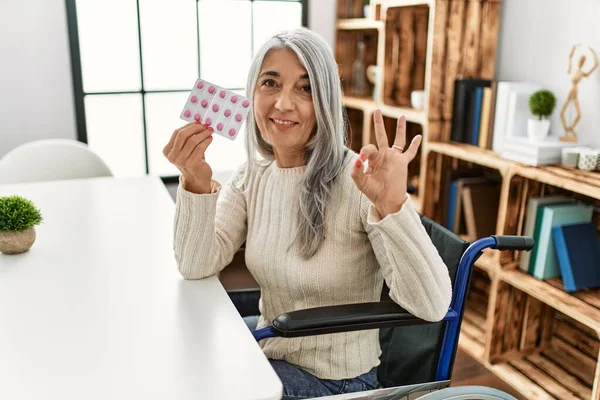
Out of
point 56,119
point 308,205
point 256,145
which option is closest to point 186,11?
point 56,119

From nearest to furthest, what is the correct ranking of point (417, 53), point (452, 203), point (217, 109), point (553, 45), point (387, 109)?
point (217, 109) → point (553, 45) → point (452, 203) → point (387, 109) → point (417, 53)

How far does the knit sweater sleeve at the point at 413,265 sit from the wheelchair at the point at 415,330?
0.03m

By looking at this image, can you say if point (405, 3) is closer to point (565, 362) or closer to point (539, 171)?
point (539, 171)

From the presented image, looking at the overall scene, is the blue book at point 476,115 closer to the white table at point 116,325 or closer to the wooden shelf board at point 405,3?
the wooden shelf board at point 405,3

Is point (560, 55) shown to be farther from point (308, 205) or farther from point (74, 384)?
point (74, 384)

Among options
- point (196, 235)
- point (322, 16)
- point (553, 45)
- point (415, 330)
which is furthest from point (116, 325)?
point (322, 16)

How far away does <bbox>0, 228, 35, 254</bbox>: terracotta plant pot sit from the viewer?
4.46 ft

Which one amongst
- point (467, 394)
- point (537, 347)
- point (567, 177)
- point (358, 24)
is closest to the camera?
point (467, 394)

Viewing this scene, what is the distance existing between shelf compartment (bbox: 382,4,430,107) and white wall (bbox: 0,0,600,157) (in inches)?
18.4

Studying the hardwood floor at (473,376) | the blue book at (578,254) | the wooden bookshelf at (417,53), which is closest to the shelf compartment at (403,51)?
the wooden bookshelf at (417,53)

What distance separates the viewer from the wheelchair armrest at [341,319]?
103 cm

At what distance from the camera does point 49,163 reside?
2244 mm

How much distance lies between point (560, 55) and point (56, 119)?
2.36 metres

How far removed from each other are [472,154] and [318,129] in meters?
1.17
